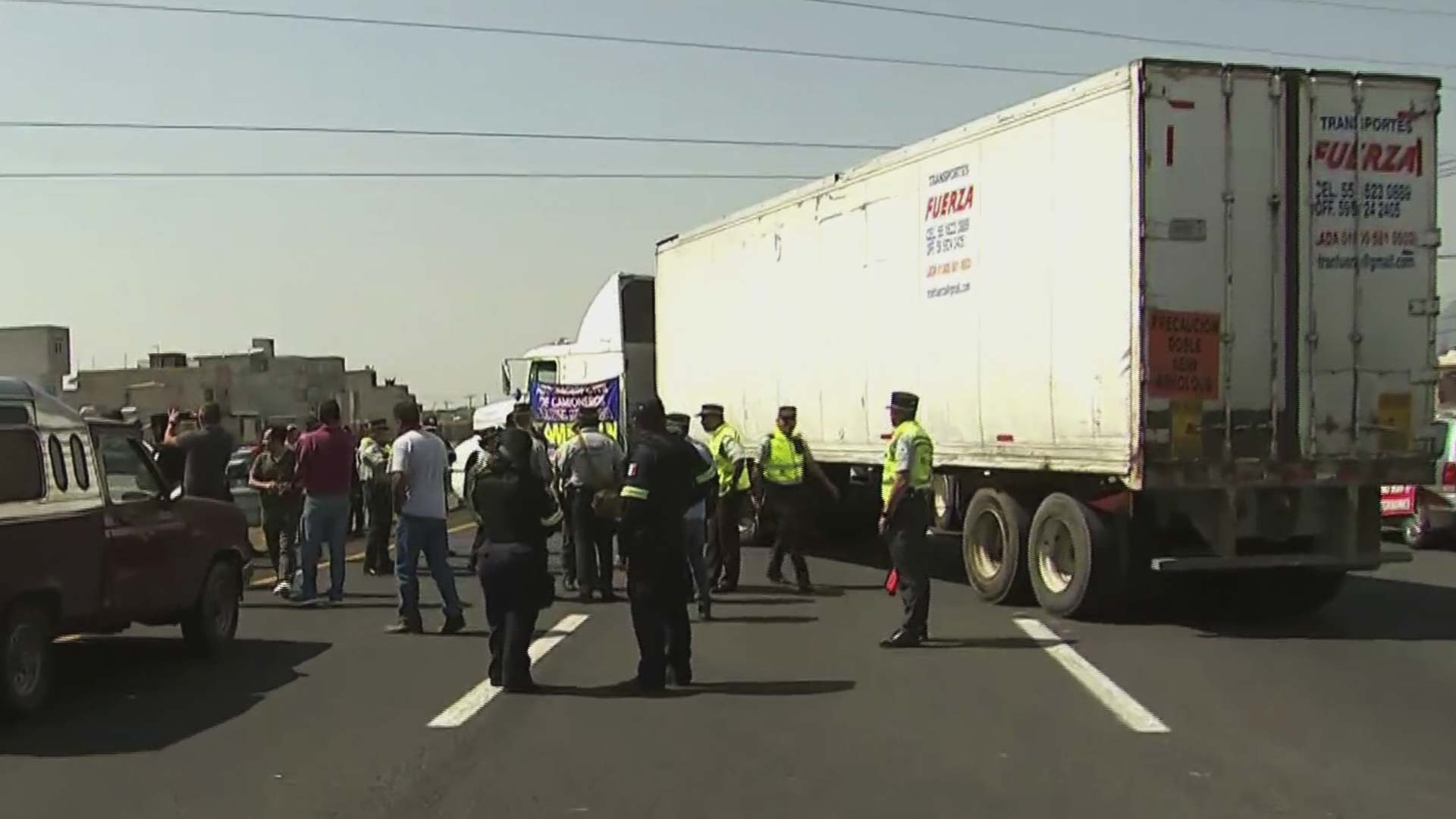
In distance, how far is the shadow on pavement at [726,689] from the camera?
931cm

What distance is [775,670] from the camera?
10.2 meters

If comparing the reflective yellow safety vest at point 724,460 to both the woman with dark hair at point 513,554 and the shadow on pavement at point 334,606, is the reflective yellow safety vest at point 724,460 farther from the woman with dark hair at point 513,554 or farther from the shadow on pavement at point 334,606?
the woman with dark hair at point 513,554

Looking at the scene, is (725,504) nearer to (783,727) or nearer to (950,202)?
(950,202)

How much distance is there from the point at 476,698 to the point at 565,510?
5.55 metres

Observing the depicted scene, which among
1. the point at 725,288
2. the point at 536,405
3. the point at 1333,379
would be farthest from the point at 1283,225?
the point at 536,405

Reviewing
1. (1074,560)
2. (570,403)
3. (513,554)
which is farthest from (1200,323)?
(570,403)

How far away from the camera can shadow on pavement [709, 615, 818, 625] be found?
12.7 meters

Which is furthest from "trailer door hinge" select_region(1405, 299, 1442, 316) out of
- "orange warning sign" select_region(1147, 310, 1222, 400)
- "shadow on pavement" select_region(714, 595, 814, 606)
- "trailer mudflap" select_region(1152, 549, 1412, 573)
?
"shadow on pavement" select_region(714, 595, 814, 606)

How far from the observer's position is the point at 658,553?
31.2ft

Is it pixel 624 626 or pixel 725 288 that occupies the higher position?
pixel 725 288

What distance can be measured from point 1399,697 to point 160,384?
7919cm

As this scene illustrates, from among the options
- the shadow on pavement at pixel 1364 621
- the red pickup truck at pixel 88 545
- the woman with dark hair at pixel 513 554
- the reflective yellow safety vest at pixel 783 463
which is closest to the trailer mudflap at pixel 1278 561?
the shadow on pavement at pixel 1364 621

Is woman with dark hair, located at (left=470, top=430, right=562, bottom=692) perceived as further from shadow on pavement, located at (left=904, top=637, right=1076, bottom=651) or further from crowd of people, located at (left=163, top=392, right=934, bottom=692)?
shadow on pavement, located at (left=904, top=637, right=1076, bottom=651)

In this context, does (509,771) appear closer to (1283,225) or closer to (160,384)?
(1283,225)
